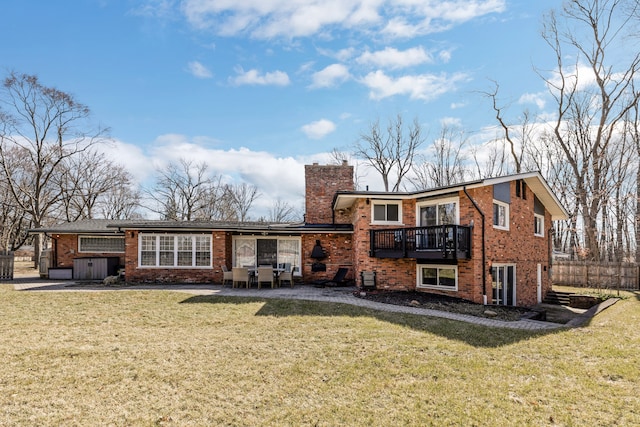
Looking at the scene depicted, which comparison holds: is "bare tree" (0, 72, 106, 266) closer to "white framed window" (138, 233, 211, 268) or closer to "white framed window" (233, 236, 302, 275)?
"white framed window" (138, 233, 211, 268)

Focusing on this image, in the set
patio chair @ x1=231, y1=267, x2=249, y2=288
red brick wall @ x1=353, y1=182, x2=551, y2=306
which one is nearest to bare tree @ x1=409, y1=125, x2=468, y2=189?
red brick wall @ x1=353, y1=182, x2=551, y2=306

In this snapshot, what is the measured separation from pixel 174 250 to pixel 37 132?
790 inches

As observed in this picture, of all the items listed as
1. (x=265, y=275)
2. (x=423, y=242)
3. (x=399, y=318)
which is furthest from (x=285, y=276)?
(x=399, y=318)

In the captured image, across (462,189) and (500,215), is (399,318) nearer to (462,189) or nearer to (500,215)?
(462,189)

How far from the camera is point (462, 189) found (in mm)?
12039

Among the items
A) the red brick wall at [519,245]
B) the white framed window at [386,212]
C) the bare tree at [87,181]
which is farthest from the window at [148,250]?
the bare tree at [87,181]

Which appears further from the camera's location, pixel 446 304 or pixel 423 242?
pixel 423 242

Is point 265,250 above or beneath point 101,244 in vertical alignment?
beneath

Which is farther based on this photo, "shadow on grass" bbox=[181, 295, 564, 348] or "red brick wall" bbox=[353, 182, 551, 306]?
"red brick wall" bbox=[353, 182, 551, 306]

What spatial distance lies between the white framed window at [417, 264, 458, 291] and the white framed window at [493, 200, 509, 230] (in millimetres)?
2291

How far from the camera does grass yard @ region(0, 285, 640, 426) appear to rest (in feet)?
13.5

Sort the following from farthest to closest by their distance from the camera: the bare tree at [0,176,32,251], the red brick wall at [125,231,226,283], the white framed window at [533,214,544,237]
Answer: the bare tree at [0,176,32,251] < the white framed window at [533,214,544,237] < the red brick wall at [125,231,226,283]

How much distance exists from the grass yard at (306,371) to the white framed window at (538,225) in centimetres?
793

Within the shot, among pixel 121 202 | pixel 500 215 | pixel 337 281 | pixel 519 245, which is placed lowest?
pixel 337 281
